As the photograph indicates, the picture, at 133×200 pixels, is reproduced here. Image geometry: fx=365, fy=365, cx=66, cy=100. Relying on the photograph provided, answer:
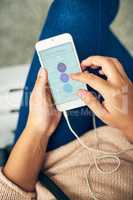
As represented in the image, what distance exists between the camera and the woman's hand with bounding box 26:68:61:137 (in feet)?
2.41

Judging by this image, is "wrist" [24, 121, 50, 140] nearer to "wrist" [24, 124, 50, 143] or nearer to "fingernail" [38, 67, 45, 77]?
"wrist" [24, 124, 50, 143]

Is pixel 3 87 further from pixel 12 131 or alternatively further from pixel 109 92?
pixel 109 92

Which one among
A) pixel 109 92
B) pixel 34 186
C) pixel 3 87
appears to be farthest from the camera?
pixel 3 87

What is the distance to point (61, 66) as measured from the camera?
74 centimetres

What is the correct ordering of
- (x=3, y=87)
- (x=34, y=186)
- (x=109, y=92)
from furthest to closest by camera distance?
1. (x=3, y=87)
2. (x=34, y=186)
3. (x=109, y=92)

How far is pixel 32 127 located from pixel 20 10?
327 millimetres

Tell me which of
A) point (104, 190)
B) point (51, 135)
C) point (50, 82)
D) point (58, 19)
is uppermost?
point (58, 19)

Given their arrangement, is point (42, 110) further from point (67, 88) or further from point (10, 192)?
point (10, 192)

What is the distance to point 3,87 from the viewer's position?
0.86 metres

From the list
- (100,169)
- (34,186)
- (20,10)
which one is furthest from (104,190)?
(20,10)

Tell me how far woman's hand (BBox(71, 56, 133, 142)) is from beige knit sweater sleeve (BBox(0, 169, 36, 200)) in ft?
0.70

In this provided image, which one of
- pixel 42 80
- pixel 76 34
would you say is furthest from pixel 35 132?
pixel 76 34

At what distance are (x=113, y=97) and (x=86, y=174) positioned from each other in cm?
18

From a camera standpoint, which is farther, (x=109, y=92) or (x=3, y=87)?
(x=3, y=87)
